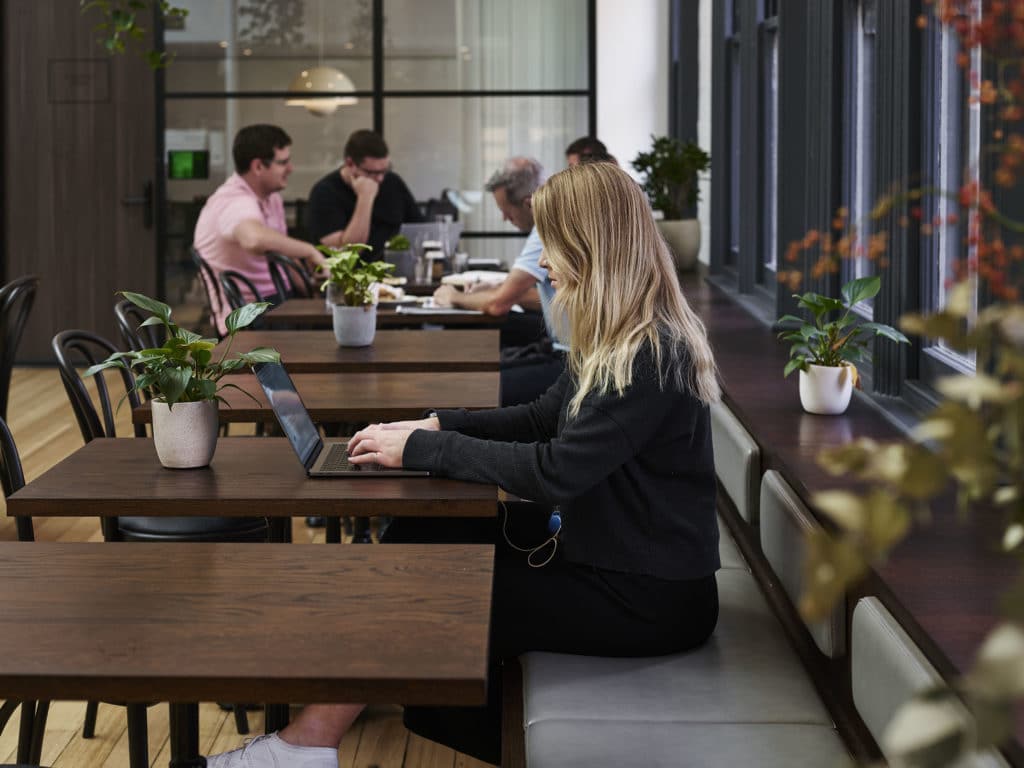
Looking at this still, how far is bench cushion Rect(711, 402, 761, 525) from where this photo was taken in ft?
9.29

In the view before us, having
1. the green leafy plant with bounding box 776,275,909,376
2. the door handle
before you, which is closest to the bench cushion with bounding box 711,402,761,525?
the green leafy plant with bounding box 776,275,909,376

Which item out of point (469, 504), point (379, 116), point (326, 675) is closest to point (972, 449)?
point (326, 675)

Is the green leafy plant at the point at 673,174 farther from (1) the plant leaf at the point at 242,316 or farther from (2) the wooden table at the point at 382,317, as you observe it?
(1) the plant leaf at the point at 242,316

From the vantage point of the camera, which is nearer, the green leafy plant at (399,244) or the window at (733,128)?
the green leafy plant at (399,244)

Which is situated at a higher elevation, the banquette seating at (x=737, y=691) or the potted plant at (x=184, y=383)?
the potted plant at (x=184, y=383)

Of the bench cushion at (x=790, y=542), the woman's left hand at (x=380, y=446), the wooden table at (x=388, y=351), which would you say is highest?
the wooden table at (x=388, y=351)

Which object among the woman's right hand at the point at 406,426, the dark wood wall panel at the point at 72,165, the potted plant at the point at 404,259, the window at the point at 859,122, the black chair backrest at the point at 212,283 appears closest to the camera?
the woman's right hand at the point at 406,426

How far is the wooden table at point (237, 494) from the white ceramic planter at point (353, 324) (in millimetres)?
1475

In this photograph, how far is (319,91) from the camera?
8680 millimetres

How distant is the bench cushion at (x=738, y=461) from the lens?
2.83 metres

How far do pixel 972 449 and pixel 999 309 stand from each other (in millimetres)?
86

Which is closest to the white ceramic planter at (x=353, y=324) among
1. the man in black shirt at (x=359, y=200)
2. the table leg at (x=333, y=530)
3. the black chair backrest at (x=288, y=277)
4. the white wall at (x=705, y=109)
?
the table leg at (x=333, y=530)

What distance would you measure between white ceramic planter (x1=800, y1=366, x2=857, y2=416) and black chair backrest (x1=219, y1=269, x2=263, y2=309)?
2762mm

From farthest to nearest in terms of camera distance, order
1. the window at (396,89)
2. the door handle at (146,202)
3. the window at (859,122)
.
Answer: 1. the window at (396,89)
2. the door handle at (146,202)
3. the window at (859,122)
